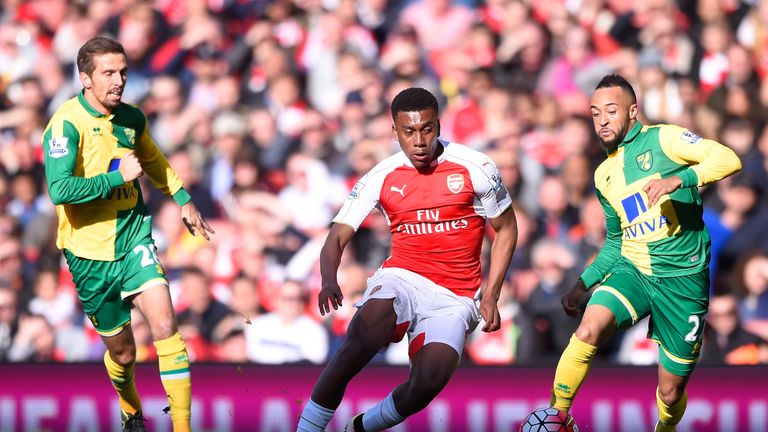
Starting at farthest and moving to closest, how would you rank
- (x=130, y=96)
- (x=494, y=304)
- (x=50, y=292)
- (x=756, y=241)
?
(x=130, y=96)
(x=50, y=292)
(x=756, y=241)
(x=494, y=304)

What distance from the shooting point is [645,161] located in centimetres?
732

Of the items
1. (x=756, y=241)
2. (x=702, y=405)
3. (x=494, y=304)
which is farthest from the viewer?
(x=756, y=241)

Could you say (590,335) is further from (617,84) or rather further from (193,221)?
(193,221)

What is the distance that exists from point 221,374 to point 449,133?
3.18 meters

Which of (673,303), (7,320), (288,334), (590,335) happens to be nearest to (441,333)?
(590,335)

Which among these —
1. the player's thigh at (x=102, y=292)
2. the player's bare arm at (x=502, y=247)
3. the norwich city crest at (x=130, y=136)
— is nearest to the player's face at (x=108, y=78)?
the norwich city crest at (x=130, y=136)

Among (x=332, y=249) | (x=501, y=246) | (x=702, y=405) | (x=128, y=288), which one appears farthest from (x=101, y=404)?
(x=702, y=405)

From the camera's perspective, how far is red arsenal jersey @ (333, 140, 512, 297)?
7086 millimetres

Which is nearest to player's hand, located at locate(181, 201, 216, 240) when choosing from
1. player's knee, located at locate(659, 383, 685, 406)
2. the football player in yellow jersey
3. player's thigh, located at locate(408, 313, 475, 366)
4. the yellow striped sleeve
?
the football player in yellow jersey

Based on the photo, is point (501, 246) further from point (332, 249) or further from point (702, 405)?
point (702, 405)

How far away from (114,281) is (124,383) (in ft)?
2.31

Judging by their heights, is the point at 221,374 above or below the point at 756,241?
below

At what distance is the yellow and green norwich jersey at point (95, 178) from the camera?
6.96 m

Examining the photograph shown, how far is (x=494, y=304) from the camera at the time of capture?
686cm
